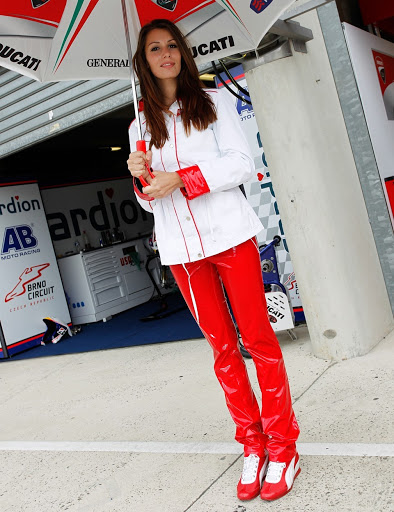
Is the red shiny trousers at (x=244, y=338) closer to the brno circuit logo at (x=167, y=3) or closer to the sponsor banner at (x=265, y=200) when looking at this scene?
the brno circuit logo at (x=167, y=3)

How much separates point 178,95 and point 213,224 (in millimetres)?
543

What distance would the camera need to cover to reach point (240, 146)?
237cm

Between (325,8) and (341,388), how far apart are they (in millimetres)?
2593

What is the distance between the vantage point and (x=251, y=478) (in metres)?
2.49

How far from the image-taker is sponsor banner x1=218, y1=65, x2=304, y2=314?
519 cm

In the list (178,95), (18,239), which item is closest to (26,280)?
(18,239)

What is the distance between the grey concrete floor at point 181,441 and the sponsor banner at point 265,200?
45 centimetres

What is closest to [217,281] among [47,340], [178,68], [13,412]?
[178,68]

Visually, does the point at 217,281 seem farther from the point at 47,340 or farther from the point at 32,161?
the point at 32,161

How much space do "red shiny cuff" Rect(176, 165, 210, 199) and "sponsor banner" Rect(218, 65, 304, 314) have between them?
2.97 metres

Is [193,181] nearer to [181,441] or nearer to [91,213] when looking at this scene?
[181,441]

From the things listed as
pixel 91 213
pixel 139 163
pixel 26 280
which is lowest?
pixel 26 280

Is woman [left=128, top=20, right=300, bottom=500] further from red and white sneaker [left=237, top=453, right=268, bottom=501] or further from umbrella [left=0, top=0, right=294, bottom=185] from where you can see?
umbrella [left=0, top=0, right=294, bottom=185]

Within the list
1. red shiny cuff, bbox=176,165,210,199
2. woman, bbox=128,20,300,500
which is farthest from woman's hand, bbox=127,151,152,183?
red shiny cuff, bbox=176,165,210,199
